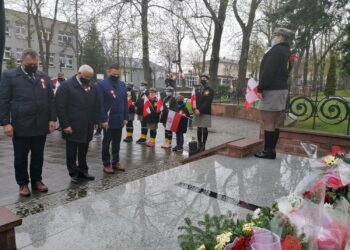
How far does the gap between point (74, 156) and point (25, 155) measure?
856mm

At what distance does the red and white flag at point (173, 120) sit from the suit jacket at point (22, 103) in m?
4.12

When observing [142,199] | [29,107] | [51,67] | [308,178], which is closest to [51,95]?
[29,107]

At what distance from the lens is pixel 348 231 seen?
1.63 metres

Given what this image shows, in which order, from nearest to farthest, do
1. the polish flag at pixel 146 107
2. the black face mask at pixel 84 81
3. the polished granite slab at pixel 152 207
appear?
the polished granite slab at pixel 152 207 < the black face mask at pixel 84 81 < the polish flag at pixel 146 107

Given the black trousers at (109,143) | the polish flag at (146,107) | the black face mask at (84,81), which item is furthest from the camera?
the polish flag at (146,107)

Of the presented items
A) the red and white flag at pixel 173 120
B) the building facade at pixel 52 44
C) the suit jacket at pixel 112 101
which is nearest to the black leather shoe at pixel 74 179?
the suit jacket at pixel 112 101

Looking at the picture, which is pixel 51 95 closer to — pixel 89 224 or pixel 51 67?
pixel 89 224

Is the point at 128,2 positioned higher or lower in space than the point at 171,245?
higher

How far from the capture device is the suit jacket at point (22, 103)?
422 cm

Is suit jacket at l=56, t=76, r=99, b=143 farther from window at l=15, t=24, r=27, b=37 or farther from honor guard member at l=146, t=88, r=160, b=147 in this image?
window at l=15, t=24, r=27, b=37

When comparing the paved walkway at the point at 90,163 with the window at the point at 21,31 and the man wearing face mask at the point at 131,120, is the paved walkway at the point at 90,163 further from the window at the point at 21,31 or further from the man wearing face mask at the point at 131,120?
the window at the point at 21,31

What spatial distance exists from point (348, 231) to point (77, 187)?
425cm

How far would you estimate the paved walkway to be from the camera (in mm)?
4934

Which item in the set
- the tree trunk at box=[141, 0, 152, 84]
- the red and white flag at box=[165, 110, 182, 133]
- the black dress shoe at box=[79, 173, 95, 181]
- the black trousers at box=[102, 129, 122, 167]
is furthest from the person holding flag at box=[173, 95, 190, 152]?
the tree trunk at box=[141, 0, 152, 84]
